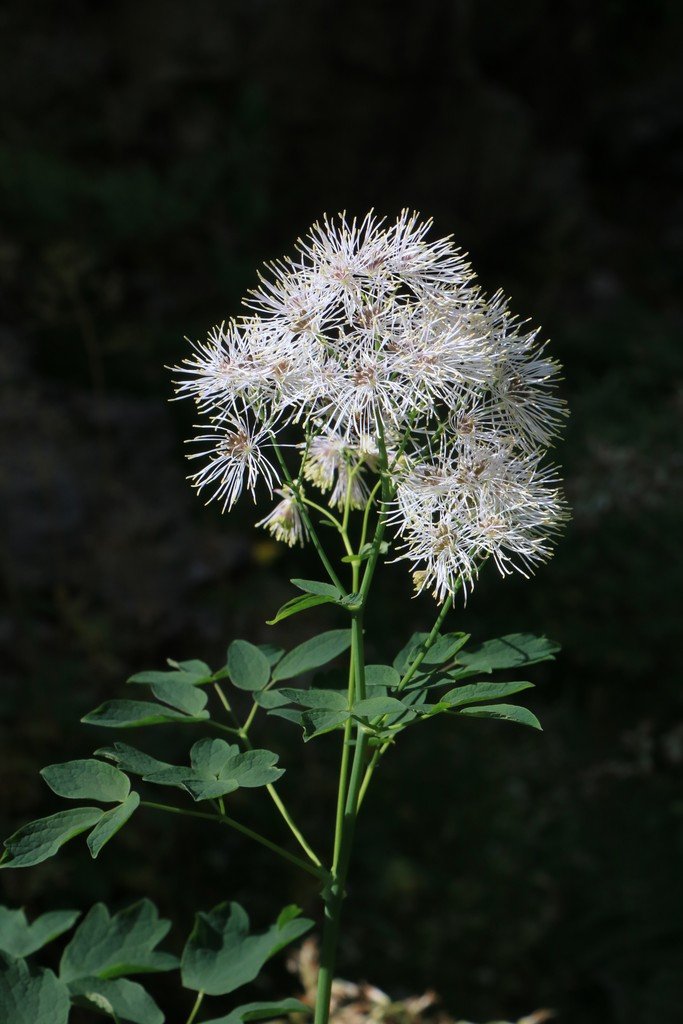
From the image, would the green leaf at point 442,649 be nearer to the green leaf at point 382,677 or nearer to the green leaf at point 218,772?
the green leaf at point 382,677

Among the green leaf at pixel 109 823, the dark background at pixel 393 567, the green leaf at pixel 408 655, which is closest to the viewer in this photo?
the green leaf at pixel 109 823

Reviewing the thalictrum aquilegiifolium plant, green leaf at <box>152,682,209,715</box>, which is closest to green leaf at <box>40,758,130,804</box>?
the thalictrum aquilegiifolium plant

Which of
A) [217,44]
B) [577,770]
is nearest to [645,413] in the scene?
[577,770]

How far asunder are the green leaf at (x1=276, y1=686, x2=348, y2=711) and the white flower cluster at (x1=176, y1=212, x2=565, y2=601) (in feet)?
0.46

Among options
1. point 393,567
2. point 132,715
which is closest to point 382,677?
point 132,715

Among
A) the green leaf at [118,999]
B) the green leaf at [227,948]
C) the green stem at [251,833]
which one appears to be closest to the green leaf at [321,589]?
the green stem at [251,833]

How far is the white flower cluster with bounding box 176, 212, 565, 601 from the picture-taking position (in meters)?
0.97

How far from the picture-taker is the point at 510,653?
106 centimetres

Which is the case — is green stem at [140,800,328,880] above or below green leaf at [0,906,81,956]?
above

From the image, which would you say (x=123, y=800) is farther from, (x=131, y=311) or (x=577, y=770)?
(x=131, y=311)

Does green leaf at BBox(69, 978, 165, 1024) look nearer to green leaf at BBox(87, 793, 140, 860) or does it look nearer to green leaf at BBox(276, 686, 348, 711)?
green leaf at BBox(87, 793, 140, 860)

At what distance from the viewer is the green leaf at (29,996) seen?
3.25ft

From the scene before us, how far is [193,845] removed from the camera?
2.43 meters

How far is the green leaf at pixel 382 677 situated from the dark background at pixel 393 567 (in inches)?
53.0
